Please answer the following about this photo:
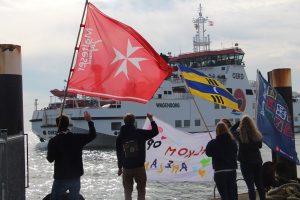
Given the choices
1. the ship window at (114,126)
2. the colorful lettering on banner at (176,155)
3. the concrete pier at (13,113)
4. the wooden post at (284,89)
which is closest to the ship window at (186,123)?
the ship window at (114,126)

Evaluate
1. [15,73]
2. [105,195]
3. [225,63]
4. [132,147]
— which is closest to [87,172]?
[105,195]

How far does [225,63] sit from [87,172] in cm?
2775

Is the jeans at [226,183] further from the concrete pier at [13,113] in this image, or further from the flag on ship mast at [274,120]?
the concrete pier at [13,113]

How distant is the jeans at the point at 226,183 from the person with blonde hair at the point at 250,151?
446 millimetres

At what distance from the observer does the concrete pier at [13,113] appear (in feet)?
14.6

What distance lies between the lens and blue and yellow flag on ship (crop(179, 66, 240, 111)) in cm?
917

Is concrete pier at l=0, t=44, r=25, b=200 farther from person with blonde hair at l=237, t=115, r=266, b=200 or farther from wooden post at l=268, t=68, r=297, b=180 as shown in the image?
wooden post at l=268, t=68, r=297, b=180

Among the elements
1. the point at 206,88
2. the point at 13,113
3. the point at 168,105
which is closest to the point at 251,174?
the point at 206,88

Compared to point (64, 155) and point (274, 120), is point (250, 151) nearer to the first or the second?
point (274, 120)

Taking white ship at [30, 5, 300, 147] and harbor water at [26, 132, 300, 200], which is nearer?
harbor water at [26, 132, 300, 200]

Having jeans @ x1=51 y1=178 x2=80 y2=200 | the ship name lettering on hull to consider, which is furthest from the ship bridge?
jeans @ x1=51 y1=178 x2=80 y2=200

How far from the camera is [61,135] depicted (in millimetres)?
5445

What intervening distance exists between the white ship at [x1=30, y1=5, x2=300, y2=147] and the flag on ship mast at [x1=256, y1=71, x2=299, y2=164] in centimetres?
2949

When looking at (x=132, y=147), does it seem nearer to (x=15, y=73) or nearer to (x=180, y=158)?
(x=15, y=73)
